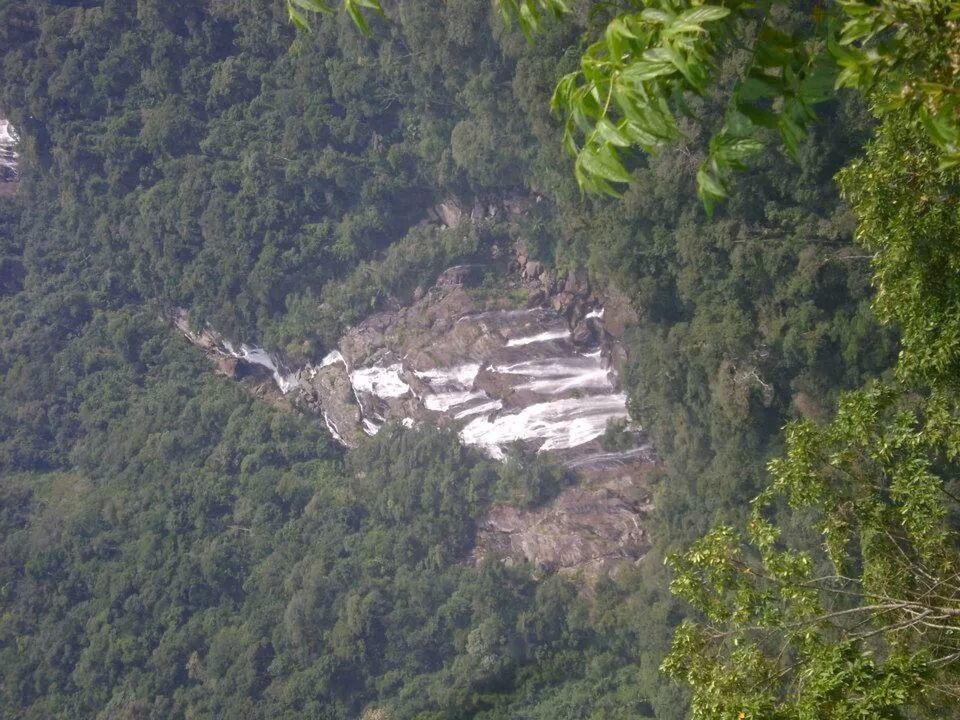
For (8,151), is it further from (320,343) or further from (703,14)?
(703,14)

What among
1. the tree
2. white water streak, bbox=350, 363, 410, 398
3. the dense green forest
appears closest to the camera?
the tree

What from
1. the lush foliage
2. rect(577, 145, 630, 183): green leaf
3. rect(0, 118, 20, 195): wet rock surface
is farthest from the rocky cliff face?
rect(577, 145, 630, 183): green leaf

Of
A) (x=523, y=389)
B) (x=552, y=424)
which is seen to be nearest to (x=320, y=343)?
(x=523, y=389)

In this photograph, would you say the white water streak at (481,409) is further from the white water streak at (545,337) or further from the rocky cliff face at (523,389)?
the white water streak at (545,337)

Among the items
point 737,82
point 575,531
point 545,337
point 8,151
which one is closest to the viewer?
point 737,82

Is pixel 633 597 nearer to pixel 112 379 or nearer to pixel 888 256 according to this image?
pixel 888 256

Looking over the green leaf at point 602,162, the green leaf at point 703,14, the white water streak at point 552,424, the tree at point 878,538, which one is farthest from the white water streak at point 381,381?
the green leaf at point 703,14

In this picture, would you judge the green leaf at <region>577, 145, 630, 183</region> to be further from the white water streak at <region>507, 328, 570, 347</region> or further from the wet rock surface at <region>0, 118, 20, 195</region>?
the wet rock surface at <region>0, 118, 20, 195</region>
